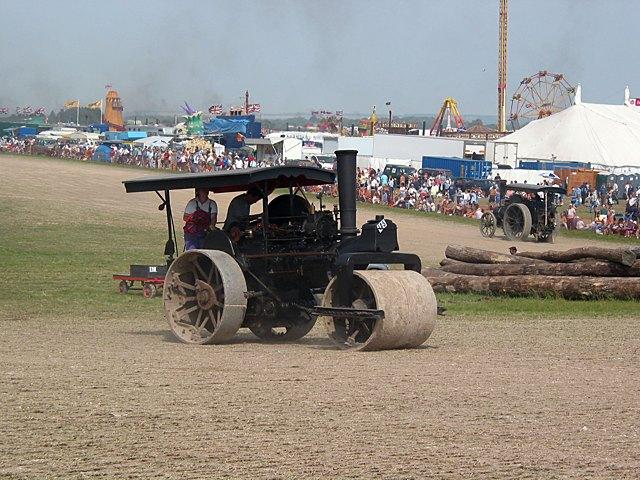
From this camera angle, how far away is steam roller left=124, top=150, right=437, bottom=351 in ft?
36.6

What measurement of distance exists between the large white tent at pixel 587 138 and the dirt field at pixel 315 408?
54080mm

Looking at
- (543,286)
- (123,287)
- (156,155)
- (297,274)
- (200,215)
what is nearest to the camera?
(297,274)

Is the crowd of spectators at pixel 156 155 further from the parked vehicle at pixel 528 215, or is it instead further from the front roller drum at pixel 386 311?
the front roller drum at pixel 386 311

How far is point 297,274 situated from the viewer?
1202 cm

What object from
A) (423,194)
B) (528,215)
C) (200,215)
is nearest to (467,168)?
(423,194)

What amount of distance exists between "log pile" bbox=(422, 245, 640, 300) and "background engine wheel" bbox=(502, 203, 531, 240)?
13.8 metres

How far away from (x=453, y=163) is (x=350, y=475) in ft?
174

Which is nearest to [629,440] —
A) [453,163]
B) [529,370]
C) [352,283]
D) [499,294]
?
[529,370]

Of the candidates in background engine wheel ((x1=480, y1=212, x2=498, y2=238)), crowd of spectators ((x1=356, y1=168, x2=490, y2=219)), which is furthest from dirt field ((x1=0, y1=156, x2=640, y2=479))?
crowd of spectators ((x1=356, y1=168, x2=490, y2=219))

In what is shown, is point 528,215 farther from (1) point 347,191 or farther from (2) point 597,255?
(1) point 347,191

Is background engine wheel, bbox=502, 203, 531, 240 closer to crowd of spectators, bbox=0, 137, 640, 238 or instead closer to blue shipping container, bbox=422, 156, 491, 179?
crowd of spectators, bbox=0, 137, 640, 238

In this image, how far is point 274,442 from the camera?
6.82 meters

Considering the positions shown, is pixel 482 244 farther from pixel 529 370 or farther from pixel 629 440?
pixel 629 440

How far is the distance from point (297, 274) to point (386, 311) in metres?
1.49
